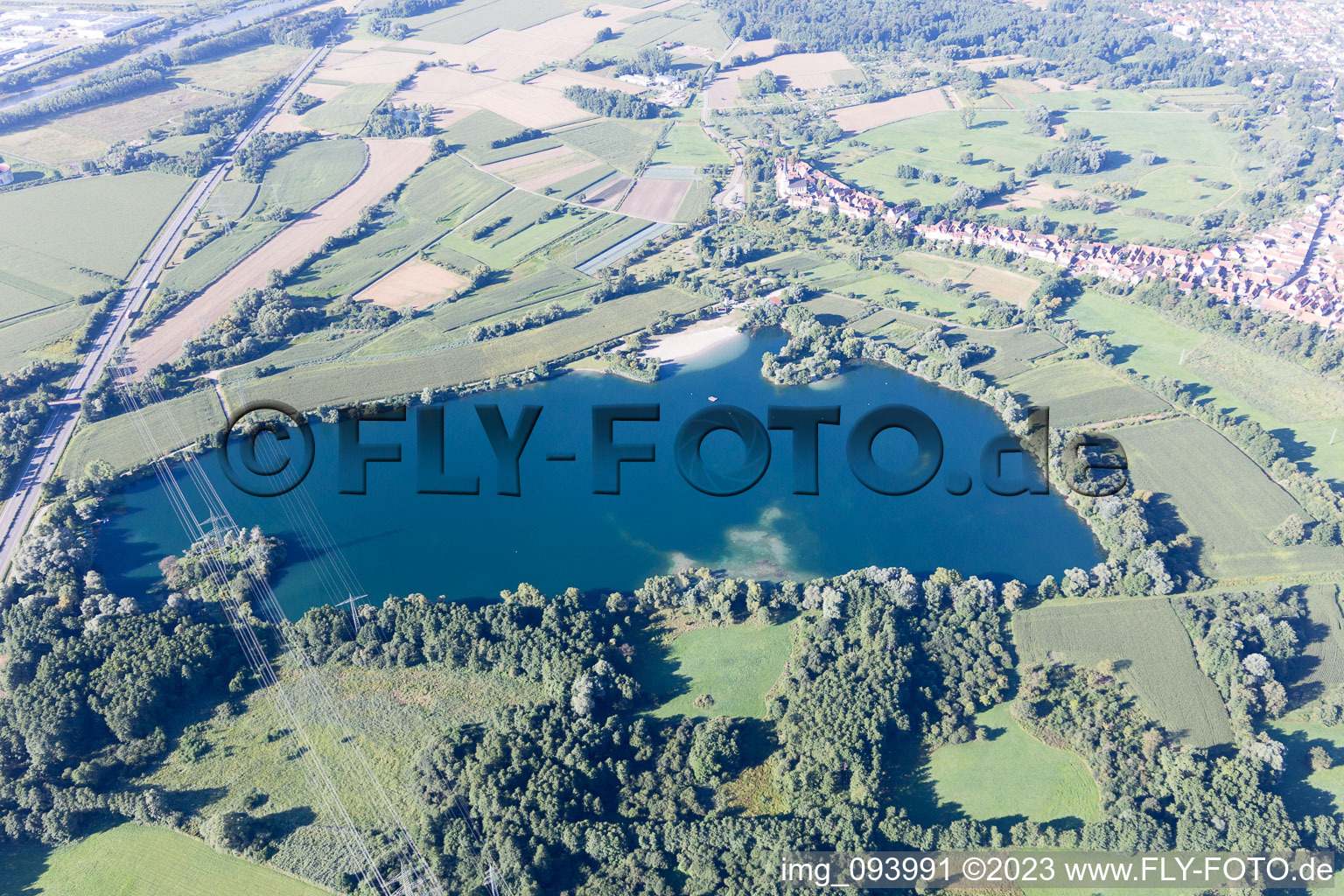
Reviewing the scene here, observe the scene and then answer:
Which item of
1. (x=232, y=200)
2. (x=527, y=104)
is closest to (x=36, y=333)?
(x=232, y=200)

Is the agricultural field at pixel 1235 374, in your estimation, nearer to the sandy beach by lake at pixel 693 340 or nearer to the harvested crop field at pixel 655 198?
the sandy beach by lake at pixel 693 340

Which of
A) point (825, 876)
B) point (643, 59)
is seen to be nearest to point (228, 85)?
point (643, 59)

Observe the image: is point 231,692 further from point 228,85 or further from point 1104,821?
point 228,85

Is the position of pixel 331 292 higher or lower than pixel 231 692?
higher

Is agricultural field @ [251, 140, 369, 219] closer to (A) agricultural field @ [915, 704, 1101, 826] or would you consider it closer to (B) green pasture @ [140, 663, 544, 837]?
(B) green pasture @ [140, 663, 544, 837]

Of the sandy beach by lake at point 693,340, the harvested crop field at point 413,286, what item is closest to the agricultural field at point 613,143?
the harvested crop field at point 413,286

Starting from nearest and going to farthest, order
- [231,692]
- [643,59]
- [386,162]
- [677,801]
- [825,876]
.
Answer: [825,876], [677,801], [231,692], [386,162], [643,59]

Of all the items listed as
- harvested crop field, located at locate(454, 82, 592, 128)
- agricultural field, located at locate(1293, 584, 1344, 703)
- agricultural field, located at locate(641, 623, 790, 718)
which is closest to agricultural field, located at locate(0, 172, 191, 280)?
harvested crop field, located at locate(454, 82, 592, 128)

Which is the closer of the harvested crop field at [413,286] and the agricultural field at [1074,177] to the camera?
the harvested crop field at [413,286]
